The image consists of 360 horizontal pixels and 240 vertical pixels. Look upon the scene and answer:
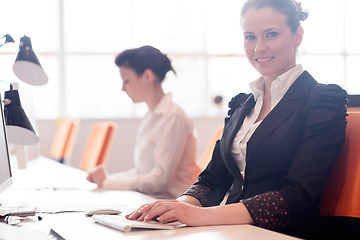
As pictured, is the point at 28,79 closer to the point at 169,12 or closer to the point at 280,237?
the point at 280,237

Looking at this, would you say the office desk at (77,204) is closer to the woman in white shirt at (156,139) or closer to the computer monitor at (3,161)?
the computer monitor at (3,161)

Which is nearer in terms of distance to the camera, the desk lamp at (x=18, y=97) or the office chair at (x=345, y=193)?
the office chair at (x=345, y=193)

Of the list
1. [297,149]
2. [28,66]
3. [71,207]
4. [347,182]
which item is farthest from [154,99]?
[347,182]

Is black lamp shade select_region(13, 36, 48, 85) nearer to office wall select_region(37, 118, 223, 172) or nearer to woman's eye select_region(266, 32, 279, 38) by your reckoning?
woman's eye select_region(266, 32, 279, 38)

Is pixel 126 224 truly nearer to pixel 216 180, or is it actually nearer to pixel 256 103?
pixel 216 180

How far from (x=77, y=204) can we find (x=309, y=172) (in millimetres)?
882

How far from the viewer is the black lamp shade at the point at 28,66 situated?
1884 millimetres

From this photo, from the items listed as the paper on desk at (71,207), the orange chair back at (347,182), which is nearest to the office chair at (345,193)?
the orange chair back at (347,182)

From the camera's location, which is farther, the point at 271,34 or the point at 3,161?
the point at 271,34

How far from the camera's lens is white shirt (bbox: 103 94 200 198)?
9.13 feet

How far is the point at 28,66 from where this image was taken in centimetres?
190

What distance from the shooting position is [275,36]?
174cm

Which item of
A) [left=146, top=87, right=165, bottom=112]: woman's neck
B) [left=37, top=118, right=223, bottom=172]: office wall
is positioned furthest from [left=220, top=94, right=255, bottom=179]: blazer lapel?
[left=37, top=118, right=223, bottom=172]: office wall

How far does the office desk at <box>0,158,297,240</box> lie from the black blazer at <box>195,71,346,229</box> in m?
0.21
